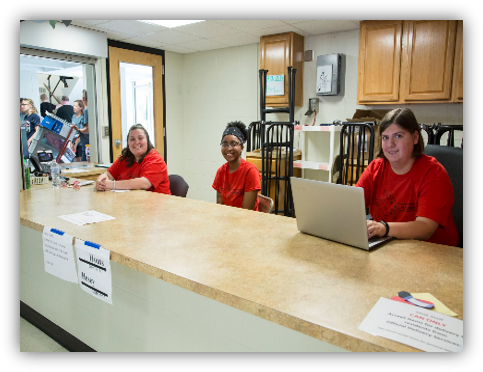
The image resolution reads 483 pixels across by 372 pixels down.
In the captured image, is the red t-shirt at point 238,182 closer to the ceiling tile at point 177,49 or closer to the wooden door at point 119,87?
the wooden door at point 119,87

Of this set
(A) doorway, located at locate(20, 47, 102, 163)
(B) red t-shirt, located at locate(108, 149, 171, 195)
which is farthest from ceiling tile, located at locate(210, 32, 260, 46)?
(B) red t-shirt, located at locate(108, 149, 171, 195)

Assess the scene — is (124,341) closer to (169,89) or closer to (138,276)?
(138,276)

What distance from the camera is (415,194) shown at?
1657mm

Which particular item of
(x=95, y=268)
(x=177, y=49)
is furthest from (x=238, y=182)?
(x=177, y=49)

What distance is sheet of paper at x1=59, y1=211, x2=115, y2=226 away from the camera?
169cm

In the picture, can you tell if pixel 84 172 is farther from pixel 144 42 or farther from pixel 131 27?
pixel 144 42

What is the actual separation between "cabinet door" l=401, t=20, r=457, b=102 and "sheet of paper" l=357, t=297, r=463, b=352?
3096mm

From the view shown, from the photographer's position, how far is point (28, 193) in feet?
7.73

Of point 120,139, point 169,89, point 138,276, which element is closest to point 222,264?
point 138,276

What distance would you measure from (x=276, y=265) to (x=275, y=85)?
3568mm

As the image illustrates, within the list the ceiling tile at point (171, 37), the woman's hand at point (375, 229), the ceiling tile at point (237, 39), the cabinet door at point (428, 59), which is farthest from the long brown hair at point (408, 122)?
the ceiling tile at point (171, 37)

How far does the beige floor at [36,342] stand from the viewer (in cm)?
202
